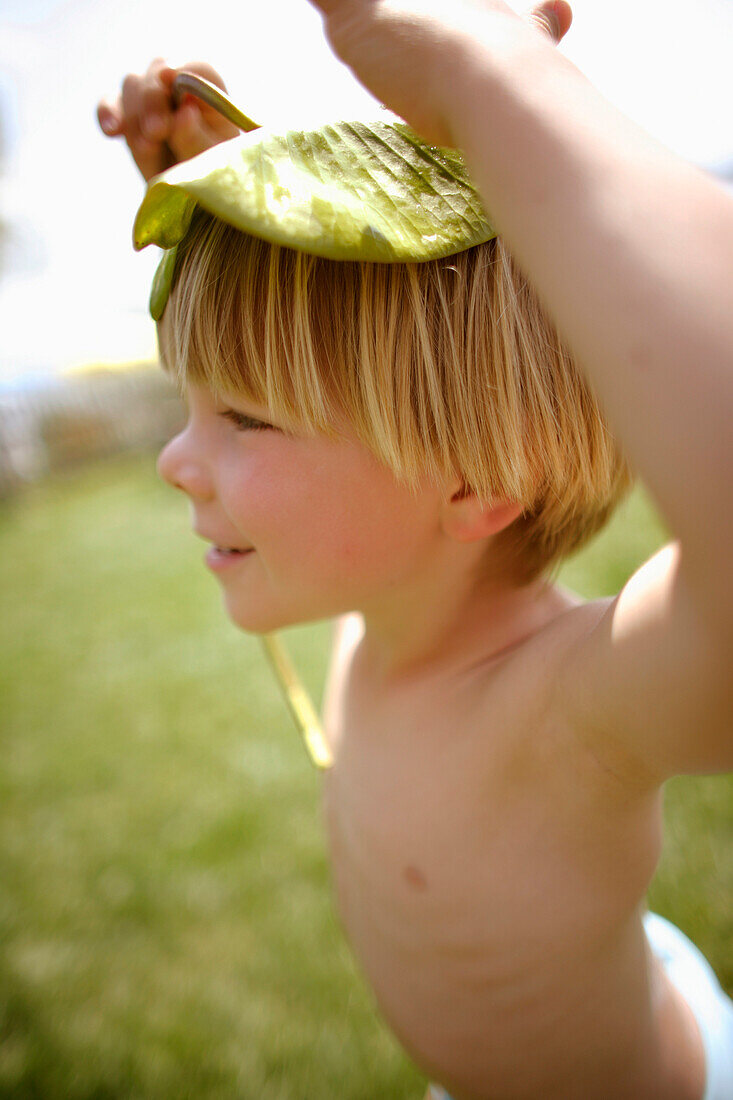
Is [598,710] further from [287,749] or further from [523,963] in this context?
[287,749]

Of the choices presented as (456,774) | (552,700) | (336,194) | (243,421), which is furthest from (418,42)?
(456,774)

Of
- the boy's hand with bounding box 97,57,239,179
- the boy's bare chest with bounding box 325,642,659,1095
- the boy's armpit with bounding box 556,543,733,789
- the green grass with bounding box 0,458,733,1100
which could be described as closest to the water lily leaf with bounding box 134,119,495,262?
the boy's hand with bounding box 97,57,239,179

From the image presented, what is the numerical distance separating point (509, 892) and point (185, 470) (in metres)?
0.62

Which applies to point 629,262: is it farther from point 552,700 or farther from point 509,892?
point 509,892

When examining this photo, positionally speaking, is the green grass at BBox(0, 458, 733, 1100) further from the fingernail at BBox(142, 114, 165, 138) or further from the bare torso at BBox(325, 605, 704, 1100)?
the fingernail at BBox(142, 114, 165, 138)

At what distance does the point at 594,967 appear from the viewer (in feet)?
2.96

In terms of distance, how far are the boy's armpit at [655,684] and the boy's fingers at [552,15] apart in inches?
17.9

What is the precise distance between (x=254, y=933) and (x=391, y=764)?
44.6 inches

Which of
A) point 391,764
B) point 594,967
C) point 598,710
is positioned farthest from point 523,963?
point 598,710

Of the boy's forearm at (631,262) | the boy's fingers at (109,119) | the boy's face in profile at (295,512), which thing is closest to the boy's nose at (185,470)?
the boy's face in profile at (295,512)

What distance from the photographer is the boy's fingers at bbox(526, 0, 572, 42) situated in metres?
0.63

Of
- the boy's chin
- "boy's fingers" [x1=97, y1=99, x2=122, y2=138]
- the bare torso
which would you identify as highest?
"boy's fingers" [x1=97, y1=99, x2=122, y2=138]

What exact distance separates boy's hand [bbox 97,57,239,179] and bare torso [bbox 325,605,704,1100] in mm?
690

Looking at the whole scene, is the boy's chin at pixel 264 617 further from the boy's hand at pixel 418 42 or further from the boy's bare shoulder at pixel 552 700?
the boy's hand at pixel 418 42
